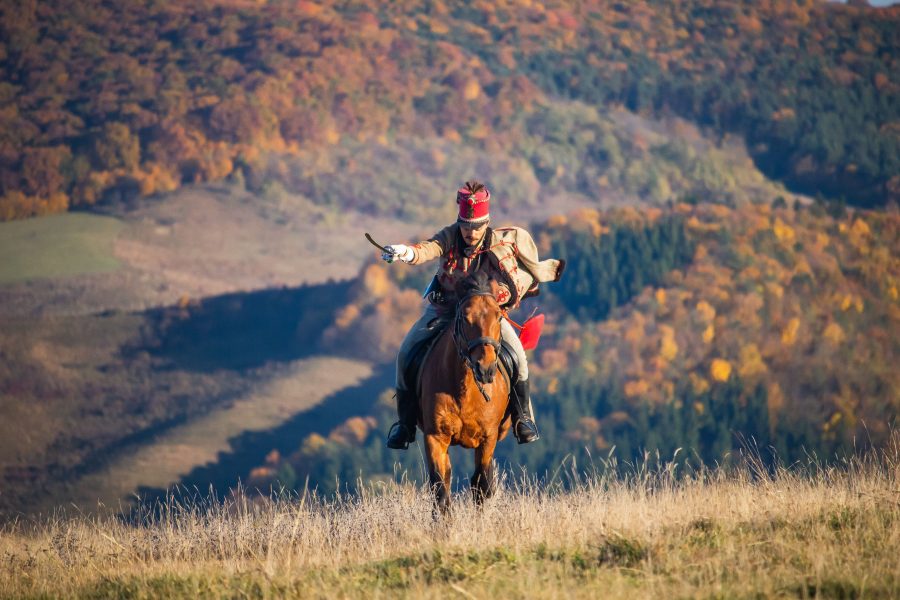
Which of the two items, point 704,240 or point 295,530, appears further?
point 704,240

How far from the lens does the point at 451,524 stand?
11172 millimetres

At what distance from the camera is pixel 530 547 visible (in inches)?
404

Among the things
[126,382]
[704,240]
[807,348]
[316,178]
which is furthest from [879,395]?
[316,178]

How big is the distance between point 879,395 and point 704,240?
34.3 metres

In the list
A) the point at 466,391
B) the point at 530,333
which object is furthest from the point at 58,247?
the point at 466,391

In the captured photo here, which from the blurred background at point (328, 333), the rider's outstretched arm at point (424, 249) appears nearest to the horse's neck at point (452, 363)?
the rider's outstretched arm at point (424, 249)

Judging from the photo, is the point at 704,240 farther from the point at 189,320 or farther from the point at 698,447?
the point at 189,320

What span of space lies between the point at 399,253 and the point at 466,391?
1.46 metres

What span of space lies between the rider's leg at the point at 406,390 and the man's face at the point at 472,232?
2.87 ft

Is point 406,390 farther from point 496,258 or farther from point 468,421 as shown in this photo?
point 496,258

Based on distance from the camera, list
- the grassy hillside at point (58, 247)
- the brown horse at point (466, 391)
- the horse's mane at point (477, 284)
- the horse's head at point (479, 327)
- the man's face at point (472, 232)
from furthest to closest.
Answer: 1. the grassy hillside at point (58, 247)
2. the man's face at point (472, 232)
3. the horse's mane at point (477, 284)
4. the brown horse at point (466, 391)
5. the horse's head at point (479, 327)

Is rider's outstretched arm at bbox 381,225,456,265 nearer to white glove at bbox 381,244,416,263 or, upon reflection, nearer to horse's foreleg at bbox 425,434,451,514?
white glove at bbox 381,244,416,263

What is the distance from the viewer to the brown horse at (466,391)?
437 inches

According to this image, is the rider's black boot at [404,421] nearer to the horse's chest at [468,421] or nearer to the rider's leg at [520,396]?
the horse's chest at [468,421]
